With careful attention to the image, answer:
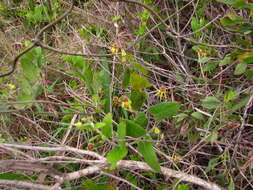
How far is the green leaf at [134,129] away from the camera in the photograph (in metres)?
1.02

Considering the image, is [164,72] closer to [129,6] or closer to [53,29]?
[129,6]

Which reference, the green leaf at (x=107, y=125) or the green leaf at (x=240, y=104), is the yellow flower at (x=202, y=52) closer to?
the green leaf at (x=240, y=104)

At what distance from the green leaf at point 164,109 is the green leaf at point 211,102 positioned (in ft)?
0.71

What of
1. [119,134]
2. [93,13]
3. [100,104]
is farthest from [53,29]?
[119,134]

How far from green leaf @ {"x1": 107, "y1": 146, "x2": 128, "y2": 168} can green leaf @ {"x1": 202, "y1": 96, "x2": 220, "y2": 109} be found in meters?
0.43

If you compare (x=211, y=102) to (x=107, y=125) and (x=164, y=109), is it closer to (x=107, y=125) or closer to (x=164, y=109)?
(x=164, y=109)

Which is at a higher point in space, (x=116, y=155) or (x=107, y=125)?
(x=107, y=125)

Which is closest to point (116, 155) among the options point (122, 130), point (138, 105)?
point (122, 130)

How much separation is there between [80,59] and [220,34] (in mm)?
790

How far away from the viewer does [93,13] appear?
6.21 ft

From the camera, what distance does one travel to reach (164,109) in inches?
43.8

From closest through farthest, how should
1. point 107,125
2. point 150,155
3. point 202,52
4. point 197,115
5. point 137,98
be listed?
point 107,125 < point 150,155 < point 137,98 < point 197,115 < point 202,52

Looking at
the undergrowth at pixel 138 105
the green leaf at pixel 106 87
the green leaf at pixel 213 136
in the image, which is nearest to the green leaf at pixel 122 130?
the undergrowth at pixel 138 105

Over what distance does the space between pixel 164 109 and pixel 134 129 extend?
0.16 m
